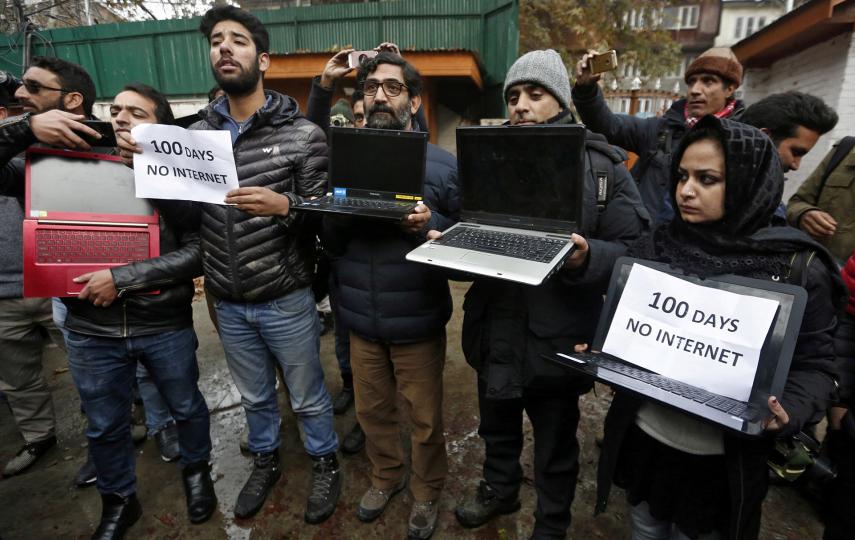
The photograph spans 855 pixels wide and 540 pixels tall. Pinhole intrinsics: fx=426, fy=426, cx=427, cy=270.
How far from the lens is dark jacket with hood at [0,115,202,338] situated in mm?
2002

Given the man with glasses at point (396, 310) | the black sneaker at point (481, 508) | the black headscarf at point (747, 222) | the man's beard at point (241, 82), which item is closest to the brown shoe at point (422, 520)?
the man with glasses at point (396, 310)

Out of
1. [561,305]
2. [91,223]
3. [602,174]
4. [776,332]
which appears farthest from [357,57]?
[776,332]

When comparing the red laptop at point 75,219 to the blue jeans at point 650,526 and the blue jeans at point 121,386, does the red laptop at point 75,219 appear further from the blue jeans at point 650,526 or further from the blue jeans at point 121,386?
the blue jeans at point 650,526

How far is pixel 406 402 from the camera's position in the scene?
86.7 inches

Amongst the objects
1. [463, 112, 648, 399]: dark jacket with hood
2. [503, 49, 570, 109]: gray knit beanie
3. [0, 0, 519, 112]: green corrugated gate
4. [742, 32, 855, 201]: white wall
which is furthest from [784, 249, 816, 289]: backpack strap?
[0, 0, 519, 112]: green corrugated gate

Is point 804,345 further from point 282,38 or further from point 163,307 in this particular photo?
point 282,38

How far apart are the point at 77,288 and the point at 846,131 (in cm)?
778

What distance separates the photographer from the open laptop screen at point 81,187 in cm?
186

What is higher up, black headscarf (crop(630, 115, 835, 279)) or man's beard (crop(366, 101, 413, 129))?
man's beard (crop(366, 101, 413, 129))

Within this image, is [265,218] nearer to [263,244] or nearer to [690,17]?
[263,244]

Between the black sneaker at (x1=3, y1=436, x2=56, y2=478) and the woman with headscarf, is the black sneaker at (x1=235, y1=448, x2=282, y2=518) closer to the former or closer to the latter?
the black sneaker at (x1=3, y1=436, x2=56, y2=478)

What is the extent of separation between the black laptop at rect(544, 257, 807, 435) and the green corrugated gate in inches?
298

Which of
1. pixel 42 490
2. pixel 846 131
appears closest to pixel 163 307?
pixel 42 490

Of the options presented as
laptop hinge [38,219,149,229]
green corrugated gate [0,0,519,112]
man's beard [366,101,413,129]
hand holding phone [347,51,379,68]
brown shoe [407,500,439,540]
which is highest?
→ green corrugated gate [0,0,519,112]
